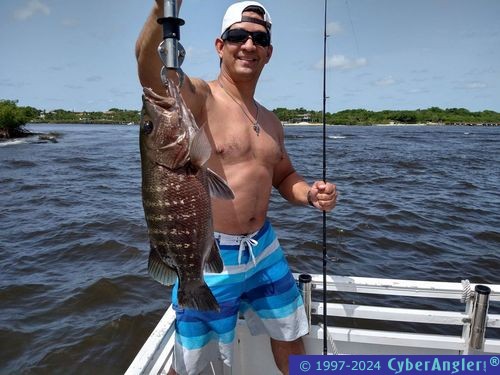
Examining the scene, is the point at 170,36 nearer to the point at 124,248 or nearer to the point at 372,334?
the point at 372,334

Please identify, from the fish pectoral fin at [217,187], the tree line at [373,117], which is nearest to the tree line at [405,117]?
the tree line at [373,117]

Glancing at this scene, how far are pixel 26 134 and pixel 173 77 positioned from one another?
5393 centimetres

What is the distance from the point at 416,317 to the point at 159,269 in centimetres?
211

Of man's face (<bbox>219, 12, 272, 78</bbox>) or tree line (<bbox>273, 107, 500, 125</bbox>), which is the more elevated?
tree line (<bbox>273, 107, 500, 125</bbox>)

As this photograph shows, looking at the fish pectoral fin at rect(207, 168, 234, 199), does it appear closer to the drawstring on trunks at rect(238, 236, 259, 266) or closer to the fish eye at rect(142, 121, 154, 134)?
the fish eye at rect(142, 121, 154, 134)

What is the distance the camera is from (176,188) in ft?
6.42

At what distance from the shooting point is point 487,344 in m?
3.10

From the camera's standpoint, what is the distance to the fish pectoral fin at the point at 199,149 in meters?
1.89

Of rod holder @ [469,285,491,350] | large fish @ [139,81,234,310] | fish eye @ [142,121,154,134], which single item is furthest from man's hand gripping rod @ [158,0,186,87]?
rod holder @ [469,285,491,350]

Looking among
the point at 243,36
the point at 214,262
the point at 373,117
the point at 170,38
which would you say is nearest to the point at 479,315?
the point at 214,262

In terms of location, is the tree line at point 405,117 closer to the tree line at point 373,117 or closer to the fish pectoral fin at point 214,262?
the tree line at point 373,117

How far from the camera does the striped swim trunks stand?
2.80 metres

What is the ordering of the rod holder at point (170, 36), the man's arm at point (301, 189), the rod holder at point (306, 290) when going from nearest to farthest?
the rod holder at point (170, 36), the man's arm at point (301, 189), the rod holder at point (306, 290)

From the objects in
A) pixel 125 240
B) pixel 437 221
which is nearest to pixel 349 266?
pixel 437 221
